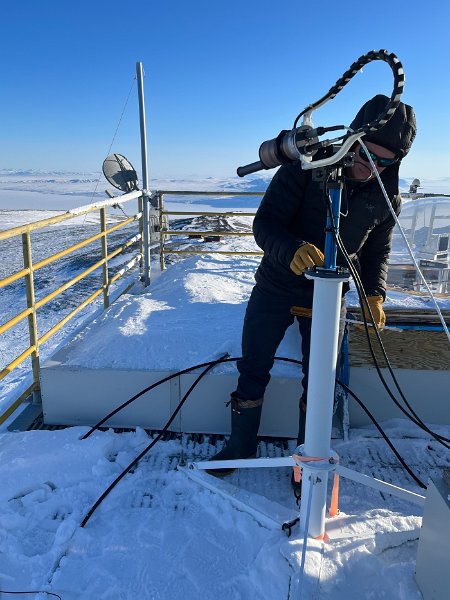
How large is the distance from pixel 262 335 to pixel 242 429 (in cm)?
50

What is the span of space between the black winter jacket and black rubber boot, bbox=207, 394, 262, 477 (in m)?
0.58

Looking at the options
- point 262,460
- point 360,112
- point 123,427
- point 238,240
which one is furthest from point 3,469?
point 238,240

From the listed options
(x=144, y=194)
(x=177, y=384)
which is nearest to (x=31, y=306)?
(x=177, y=384)

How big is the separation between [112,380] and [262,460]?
1.17 m

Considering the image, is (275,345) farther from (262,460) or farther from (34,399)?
(34,399)

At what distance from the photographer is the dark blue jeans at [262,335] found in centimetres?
216

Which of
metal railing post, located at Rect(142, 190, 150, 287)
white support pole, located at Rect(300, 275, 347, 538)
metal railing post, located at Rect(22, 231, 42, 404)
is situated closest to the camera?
white support pole, located at Rect(300, 275, 347, 538)

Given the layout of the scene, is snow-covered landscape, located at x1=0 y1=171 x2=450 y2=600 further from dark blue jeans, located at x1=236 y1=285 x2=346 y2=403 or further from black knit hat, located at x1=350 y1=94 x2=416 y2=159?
black knit hat, located at x1=350 y1=94 x2=416 y2=159

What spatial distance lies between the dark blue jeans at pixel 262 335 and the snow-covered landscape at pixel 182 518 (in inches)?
15.0

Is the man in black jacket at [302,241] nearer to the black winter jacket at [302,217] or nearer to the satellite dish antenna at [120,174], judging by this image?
the black winter jacket at [302,217]

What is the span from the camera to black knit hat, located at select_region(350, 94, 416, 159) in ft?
5.41

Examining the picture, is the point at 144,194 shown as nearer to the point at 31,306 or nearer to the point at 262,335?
the point at 31,306

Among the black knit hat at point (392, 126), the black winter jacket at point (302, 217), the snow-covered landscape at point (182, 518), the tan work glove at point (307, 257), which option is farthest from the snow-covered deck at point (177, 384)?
the black knit hat at point (392, 126)

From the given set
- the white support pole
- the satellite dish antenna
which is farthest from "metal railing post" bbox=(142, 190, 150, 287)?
the white support pole
